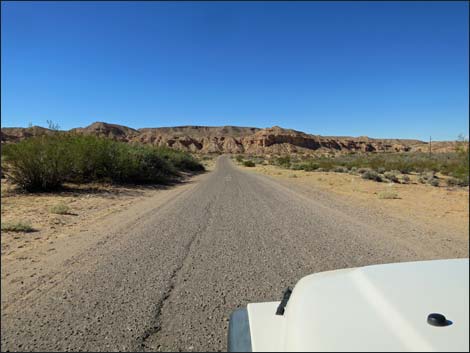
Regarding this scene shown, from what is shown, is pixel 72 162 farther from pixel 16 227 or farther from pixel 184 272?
pixel 184 272

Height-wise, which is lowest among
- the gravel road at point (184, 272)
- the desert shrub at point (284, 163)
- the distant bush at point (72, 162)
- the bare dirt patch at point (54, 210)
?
the desert shrub at point (284, 163)

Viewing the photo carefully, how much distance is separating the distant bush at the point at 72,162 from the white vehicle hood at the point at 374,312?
49.8 feet

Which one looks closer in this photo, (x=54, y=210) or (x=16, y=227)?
(x=16, y=227)

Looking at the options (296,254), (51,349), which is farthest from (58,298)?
(296,254)

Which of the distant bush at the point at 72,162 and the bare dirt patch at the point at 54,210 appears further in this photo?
the distant bush at the point at 72,162

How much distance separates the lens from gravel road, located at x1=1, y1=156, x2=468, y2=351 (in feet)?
11.8

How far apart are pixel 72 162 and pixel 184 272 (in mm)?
13902

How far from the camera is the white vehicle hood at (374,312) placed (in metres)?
1.52

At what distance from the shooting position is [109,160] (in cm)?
1992

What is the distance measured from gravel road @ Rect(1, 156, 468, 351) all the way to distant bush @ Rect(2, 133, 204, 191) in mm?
7467

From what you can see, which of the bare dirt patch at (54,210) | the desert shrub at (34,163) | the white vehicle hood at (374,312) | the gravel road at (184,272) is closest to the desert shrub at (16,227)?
the bare dirt patch at (54,210)

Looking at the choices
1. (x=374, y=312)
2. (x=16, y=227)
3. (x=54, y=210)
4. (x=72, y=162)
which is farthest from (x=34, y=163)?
(x=374, y=312)

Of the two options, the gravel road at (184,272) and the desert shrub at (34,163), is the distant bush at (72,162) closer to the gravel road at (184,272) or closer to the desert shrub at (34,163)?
the desert shrub at (34,163)

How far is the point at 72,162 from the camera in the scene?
17.3m
